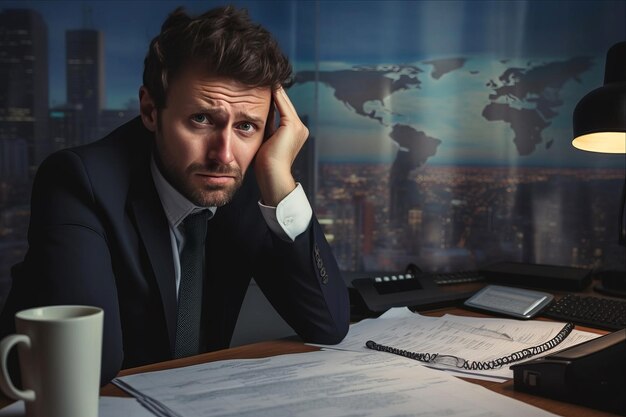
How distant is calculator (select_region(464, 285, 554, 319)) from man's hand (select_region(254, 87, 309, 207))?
536mm

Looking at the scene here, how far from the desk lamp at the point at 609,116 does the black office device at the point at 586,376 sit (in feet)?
2.73

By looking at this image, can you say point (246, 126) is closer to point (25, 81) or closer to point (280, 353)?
point (280, 353)

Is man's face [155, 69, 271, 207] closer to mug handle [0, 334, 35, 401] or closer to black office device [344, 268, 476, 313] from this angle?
black office device [344, 268, 476, 313]

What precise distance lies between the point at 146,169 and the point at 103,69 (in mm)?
1523

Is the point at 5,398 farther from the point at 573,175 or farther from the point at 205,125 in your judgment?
the point at 573,175

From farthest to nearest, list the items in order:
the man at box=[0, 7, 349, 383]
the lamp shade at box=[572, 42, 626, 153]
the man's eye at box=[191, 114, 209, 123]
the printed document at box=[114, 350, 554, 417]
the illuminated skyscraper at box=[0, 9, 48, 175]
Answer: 1. the illuminated skyscraper at box=[0, 9, 48, 175]
2. the lamp shade at box=[572, 42, 626, 153]
3. the man's eye at box=[191, 114, 209, 123]
4. the man at box=[0, 7, 349, 383]
5. the printed document at box=[114, 350, 554, 417]

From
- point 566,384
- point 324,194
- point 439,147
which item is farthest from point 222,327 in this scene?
point 439,147

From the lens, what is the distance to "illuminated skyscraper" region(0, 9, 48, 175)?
250 cm

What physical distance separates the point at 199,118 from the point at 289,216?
0.27 meters

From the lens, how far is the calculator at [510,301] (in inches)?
53.7

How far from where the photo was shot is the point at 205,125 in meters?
1.22

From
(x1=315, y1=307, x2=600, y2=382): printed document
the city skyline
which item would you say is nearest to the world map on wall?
the city skyline

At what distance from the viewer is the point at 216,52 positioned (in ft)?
4.06

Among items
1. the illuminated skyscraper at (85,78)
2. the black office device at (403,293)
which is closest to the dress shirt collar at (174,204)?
the black office device at (403,293)
